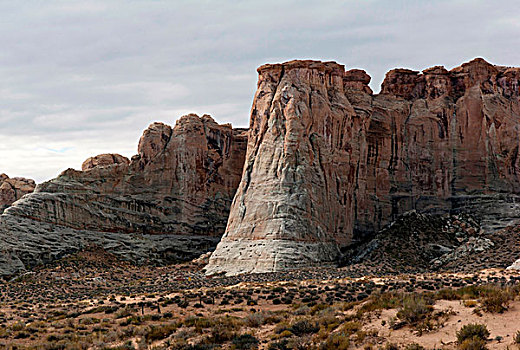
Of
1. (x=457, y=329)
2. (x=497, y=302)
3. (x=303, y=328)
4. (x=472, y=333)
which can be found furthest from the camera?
(x=303, y=328)

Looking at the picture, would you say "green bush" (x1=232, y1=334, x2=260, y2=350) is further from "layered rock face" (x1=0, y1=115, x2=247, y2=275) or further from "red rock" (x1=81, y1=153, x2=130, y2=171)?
"red rock" (x1=81, y1=153, x2=130, y2=171)

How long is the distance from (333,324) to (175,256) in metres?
48.1

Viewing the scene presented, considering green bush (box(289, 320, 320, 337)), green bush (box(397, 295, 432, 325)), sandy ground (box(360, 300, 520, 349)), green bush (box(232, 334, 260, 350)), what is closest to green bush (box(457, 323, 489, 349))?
sandy ground (box(360, 300, 520, 349))

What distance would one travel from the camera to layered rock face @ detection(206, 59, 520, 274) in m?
55.2

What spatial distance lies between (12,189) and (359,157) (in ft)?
148

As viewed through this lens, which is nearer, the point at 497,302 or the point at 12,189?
the point at 497,302

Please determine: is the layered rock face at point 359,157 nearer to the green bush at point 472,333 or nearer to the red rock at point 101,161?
the red rock at point 101,161

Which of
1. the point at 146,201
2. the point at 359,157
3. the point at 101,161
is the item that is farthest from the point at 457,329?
the point at 101,161

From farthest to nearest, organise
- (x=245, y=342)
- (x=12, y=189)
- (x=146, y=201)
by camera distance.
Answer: (x=12, y=189), (x=146, y=201), (x=245, y=342)

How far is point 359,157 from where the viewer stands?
2499 inches

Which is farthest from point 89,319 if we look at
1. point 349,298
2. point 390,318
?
point 390,318

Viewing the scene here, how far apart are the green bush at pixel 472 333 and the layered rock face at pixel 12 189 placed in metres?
71.0

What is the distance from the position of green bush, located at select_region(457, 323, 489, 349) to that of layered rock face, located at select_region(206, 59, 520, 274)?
1333 inches

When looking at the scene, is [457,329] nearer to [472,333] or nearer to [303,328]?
[472,333]
